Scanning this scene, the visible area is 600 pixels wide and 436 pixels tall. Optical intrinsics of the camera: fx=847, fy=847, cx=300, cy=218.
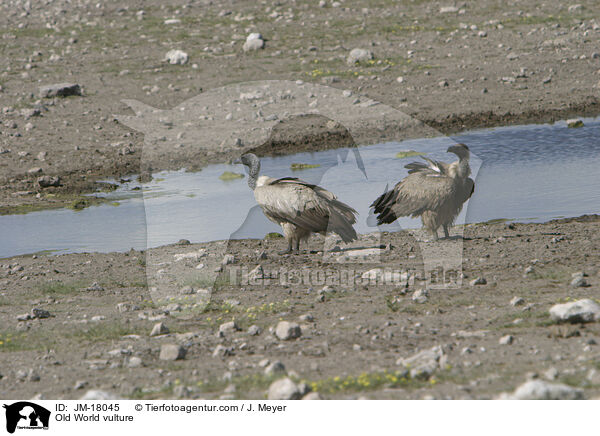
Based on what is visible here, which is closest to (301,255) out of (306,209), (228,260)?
(306,209)

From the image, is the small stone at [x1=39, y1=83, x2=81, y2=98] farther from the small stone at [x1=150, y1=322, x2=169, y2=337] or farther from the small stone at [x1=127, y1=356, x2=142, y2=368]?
the small stone at [x1=127, y1=356, x2=142, y2=368]

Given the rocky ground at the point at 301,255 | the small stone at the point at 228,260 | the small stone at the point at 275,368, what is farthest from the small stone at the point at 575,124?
the small stone at the point at 275,368

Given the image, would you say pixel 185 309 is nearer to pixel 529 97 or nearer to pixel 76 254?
pixel 76 254

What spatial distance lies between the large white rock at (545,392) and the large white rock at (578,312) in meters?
1.49

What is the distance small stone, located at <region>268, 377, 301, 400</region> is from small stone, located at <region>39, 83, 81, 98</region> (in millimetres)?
16584

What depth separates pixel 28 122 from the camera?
19188mm

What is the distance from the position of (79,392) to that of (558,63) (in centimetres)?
1782

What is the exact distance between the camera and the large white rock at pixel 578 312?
21.8ft

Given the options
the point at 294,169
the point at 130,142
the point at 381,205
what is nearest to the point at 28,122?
the point at 130,142

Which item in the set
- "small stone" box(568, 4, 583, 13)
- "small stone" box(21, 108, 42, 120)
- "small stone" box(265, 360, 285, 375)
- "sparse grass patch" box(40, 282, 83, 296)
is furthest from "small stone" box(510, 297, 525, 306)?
"small stone" box(568, 4, 583, 13)

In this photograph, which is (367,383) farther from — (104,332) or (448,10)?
(448,10)

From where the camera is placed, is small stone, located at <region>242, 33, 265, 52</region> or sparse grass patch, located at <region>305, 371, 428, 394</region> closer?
sparse grass patch, located at <region>305, 371, 428, 394</region>

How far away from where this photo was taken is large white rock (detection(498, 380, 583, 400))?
Answer: 521 cm
